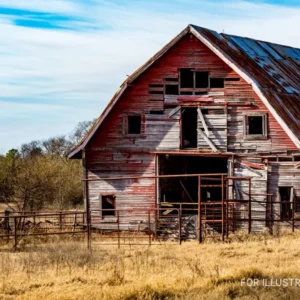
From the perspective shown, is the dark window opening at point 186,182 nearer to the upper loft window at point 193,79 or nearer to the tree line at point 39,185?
the upper loft window at point 193,79

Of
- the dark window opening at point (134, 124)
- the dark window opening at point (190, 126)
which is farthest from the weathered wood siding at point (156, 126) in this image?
the dark window opening at point (190, 126)

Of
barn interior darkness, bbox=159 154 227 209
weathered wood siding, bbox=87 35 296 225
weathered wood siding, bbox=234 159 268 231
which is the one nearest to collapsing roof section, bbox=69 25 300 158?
weathered wood siding, bbox=87 35 296 225

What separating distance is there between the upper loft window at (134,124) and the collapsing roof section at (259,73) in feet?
3.10

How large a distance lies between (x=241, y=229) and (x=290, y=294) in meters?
11.4

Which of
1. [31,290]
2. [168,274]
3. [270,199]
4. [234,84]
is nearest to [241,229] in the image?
[270,199]

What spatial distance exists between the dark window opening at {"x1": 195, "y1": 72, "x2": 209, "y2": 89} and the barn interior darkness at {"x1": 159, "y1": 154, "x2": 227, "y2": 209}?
8.83 ft

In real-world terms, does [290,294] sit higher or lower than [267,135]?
lower

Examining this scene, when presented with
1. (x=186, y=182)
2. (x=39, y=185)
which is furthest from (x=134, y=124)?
(x=39, y=185)

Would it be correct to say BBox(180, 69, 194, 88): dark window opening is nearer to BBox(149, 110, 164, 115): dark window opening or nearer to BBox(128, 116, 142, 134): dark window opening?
BBox(149, 110, 164, 115): dark window opening

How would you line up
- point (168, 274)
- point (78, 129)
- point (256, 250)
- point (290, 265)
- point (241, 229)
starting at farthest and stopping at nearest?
point (78, 129)
point (241, 229)
point (256, 250)
point (290, 265)
point (168, 274)

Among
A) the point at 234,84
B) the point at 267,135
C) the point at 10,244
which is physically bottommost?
the point at 10,244

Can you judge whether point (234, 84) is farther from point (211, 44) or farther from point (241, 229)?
point (241, 229)

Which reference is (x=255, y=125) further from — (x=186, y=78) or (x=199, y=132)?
(x=186, y=78)

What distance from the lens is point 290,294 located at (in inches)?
533
